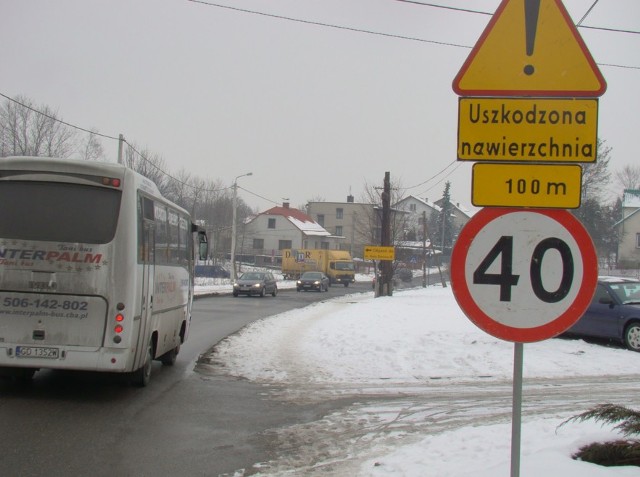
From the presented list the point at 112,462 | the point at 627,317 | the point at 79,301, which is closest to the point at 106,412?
the point at 79,301

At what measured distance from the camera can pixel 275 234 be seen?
9775cm

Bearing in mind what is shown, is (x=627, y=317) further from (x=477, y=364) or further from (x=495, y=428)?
(x=495, y=428)

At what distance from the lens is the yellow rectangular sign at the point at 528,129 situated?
352 cm

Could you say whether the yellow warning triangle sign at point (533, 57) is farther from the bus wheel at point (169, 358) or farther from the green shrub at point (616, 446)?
the bus wheel at point (169, 358)

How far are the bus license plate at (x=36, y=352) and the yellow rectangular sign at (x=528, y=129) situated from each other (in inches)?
245

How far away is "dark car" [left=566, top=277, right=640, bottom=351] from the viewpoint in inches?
542

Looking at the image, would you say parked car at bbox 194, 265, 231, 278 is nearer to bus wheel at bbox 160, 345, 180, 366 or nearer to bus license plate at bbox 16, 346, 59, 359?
bus wheel at bbox 160, 345, 180, 366

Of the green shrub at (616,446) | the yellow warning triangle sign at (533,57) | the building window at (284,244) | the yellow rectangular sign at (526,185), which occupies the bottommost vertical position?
the green shrub at (616,446)

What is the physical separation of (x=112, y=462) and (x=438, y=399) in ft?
15.8

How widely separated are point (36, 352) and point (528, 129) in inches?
263

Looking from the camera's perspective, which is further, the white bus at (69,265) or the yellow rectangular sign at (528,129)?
the white bus at (69,265)

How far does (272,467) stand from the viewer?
19.2 ft

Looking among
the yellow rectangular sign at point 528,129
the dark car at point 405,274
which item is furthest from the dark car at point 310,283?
the yellow rectangular sign at point 528,129

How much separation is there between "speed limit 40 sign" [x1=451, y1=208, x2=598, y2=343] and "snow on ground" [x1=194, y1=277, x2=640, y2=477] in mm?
1850
